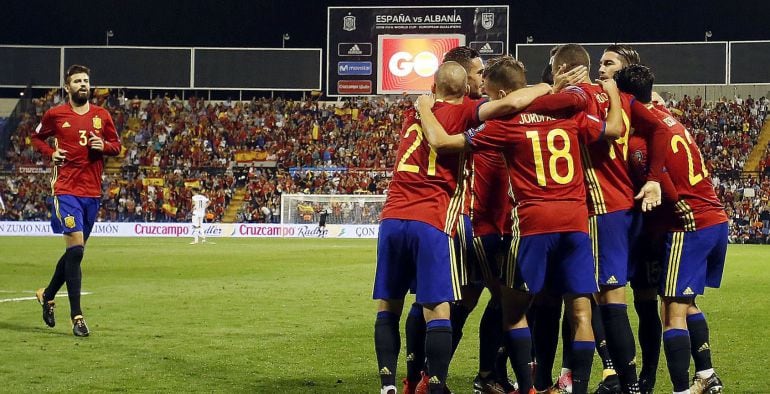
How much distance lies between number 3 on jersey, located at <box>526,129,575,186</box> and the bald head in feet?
1.82

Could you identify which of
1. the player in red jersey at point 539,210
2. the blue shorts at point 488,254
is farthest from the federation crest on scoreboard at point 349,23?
the player in red jersey at point 539,210

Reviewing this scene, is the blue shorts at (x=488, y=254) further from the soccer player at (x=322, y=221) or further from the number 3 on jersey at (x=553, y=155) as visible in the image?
A: the soccer player at (x=322, y=221)

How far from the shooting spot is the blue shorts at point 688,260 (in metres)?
6.48

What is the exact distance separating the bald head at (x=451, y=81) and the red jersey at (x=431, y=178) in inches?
3.0

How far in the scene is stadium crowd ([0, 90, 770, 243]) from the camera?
1613 inches

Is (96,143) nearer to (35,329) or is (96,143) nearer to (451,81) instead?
(35,329)

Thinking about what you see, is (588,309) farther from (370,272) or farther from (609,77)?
(370,272)

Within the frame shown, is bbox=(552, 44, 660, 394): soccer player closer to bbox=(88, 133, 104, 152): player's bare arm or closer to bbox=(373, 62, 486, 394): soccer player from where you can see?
bbox=(373, 62, 486, 394): soccer player

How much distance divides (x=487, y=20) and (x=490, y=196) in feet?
115

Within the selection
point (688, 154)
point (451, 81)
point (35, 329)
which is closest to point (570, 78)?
point (451, 81)

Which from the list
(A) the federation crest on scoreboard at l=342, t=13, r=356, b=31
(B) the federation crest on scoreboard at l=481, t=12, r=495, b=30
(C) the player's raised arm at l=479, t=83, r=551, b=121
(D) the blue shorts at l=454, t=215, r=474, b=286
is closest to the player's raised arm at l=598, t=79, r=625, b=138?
(C) the player's raised arm at l=479, t=83, r=551, b=121

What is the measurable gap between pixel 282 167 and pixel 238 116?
581 cm

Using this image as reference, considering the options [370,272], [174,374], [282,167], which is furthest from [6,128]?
[174,374]

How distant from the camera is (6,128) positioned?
1832 inches
